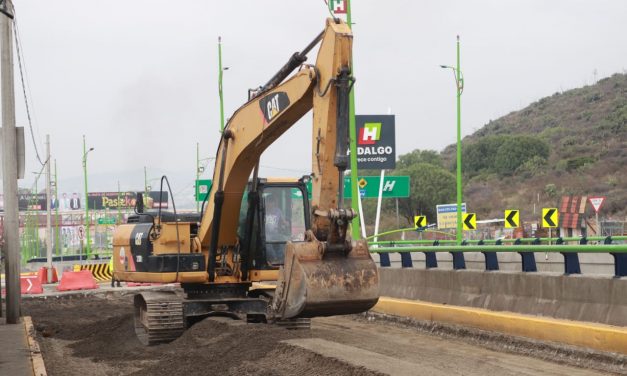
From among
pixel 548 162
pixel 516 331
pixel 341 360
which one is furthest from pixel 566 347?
pixel 548 162

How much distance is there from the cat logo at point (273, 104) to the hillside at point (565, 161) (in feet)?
138

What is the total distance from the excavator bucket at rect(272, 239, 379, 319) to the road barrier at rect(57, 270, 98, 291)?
23893 millimetres

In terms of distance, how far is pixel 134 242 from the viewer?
1562cm

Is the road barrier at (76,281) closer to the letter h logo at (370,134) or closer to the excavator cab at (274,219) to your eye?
the letter h logo at (370,134)

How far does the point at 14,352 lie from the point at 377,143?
3565 centimetres

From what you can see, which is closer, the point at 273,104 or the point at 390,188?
the point at 273,104

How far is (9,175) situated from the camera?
58.3ft

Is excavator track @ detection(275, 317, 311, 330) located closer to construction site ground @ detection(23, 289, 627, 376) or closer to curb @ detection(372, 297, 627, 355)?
construction site ground @ detection(23, 289, 627, 376)

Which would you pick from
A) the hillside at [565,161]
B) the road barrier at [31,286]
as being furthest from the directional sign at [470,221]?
the road barrier at [31,286]

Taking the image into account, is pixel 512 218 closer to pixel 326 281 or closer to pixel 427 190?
pixel 326 281

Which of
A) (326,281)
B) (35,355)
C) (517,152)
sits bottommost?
(35,355)

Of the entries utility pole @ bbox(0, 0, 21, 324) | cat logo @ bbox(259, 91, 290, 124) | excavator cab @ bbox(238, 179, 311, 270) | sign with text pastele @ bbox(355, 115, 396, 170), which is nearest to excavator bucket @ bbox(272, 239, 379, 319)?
cat logo @ bbox(259, 91, 290, 124)

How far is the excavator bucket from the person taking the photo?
10.0 m

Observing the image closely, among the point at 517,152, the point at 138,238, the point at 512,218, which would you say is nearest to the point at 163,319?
the point at 138,238
